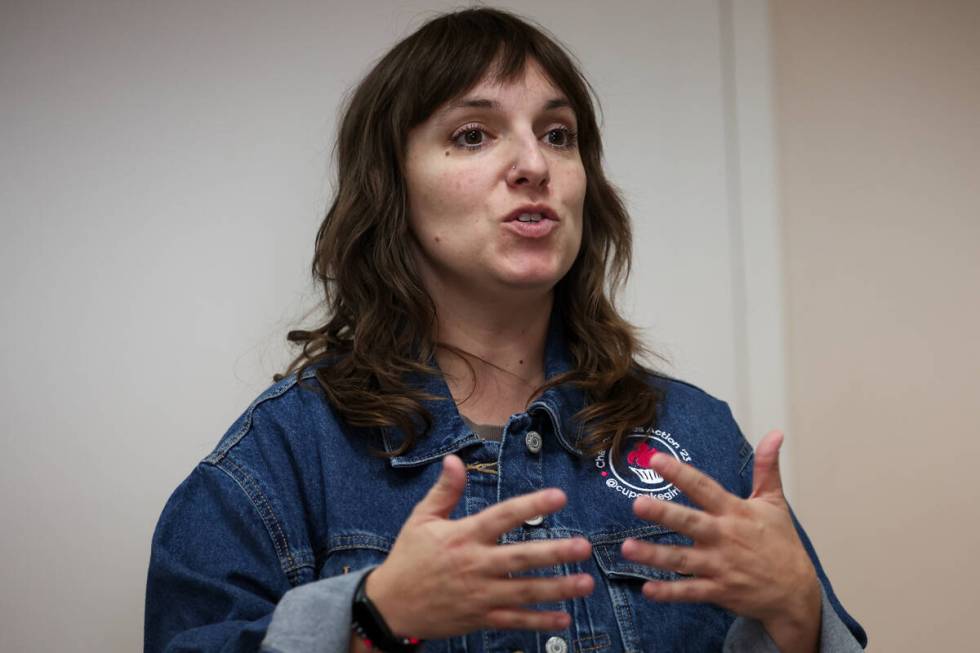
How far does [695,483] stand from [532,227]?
1.56 feet

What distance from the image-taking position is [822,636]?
122 cm

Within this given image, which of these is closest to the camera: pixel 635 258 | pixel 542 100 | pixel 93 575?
pixel 542 100

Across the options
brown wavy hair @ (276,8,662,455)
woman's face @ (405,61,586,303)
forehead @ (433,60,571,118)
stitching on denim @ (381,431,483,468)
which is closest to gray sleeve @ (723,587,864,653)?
brown wavy hair @ (276,8,662,455)

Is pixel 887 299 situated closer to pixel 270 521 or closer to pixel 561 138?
pixel 561 138

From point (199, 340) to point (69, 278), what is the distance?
249 mm

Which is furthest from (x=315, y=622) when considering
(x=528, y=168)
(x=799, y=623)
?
(x=528, y=168)

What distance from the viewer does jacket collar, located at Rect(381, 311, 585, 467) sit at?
135 cm

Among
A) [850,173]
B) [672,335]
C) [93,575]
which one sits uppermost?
[850,173]

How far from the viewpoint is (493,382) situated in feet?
4.89

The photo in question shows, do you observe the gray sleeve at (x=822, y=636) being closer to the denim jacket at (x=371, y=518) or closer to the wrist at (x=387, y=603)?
the denim jacket at (x=371, y=518)

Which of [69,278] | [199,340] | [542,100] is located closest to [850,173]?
[542,100]

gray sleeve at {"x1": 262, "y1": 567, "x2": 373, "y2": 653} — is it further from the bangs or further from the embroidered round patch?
the bangs

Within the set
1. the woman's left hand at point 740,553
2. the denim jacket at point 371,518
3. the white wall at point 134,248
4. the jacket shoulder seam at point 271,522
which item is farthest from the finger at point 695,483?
the white wall at point 134,248

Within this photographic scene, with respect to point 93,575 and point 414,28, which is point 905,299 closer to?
point 414,28
